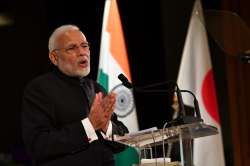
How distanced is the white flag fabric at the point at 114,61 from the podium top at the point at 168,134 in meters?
1.87

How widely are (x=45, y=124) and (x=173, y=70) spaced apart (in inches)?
98.6

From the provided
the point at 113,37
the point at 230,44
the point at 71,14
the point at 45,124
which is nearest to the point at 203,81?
the point at 113,37

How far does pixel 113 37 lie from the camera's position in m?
4.36

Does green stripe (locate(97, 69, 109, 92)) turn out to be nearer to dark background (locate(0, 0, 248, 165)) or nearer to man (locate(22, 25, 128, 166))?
dark background (locate(0, 0, 248, 165))

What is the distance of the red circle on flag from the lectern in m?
1.86

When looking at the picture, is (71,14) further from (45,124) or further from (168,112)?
(45,124)

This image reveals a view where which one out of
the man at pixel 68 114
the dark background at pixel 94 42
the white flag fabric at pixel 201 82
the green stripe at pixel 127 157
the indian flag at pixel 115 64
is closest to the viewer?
the man at pixel 68 114

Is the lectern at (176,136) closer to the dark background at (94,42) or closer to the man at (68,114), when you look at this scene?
the man at (68,114)

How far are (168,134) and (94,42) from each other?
2902 millimetres

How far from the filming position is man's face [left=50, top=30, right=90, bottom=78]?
8.16 ft

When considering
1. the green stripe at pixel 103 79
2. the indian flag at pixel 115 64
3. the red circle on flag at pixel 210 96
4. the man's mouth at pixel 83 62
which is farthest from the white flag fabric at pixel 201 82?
the man's mouth at pixel 83 62

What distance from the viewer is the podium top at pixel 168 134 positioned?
2068 millimetres

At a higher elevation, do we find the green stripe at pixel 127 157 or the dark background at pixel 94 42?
the dark background at pixel 94 42

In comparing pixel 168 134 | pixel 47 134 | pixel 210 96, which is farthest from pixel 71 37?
pixel 210 96
